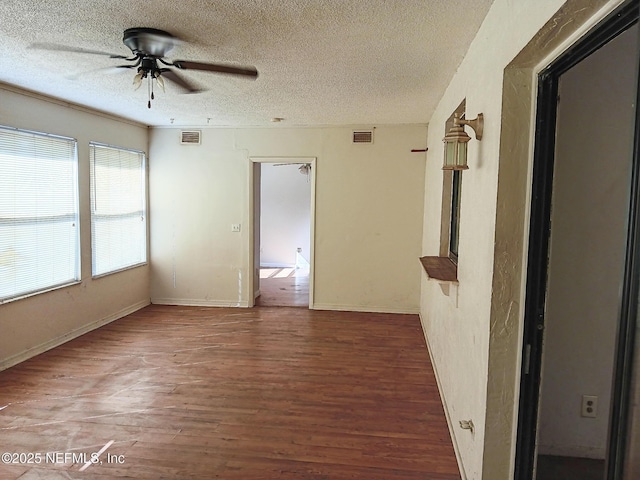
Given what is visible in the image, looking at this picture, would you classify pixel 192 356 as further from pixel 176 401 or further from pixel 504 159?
pixel 504 159

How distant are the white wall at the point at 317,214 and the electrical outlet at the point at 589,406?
3214mm

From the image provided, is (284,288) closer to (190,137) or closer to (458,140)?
(190,137)

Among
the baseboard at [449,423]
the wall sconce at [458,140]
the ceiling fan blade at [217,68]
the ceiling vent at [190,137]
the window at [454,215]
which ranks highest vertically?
the ceiling vent at [190,137]

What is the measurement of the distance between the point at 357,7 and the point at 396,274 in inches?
151

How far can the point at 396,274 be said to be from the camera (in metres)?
5.42

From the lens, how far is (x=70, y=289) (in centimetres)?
425

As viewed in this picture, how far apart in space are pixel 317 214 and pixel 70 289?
2922 mm

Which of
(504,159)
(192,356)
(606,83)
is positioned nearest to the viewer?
(504,159)

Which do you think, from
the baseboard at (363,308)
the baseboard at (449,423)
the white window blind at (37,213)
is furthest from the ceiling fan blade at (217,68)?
the baseboard at (363,308)

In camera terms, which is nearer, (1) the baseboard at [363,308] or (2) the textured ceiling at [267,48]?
(2) the textured ceiling at [267,48]

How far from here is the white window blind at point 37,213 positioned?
11.6ft

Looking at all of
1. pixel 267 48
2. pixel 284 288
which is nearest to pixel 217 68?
pixel 267 48

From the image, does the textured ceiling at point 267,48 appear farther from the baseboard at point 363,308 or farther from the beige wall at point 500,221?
the baseboard at point 363,308

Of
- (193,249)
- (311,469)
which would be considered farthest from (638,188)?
(193,249)
